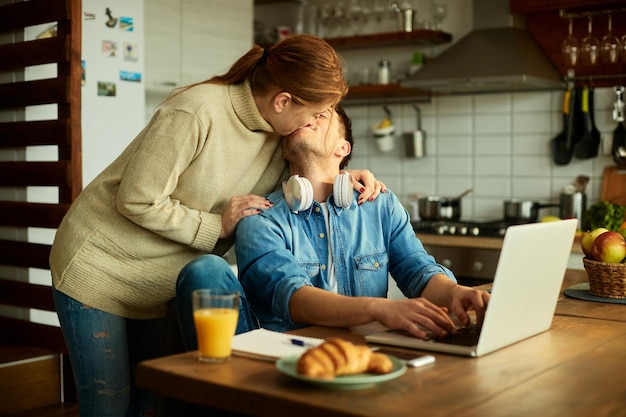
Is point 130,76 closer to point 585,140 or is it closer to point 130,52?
point 130,52

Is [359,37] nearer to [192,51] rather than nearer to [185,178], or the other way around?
[192,51]

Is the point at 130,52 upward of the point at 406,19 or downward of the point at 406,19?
downward

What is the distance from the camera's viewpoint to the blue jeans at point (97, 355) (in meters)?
2.01

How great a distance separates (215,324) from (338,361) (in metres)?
0.24

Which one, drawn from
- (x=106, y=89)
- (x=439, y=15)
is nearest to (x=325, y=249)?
(x=106, y=89)

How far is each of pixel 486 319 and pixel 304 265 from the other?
0.64m

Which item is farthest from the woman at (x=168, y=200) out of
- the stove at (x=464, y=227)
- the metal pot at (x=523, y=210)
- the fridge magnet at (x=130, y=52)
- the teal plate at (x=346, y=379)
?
the metal pot at (x=523, y=210)

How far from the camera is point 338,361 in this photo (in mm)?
1208

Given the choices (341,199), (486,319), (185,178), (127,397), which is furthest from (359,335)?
(127,397)

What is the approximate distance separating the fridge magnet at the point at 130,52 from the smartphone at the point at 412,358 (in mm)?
2712

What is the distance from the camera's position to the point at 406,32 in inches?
180

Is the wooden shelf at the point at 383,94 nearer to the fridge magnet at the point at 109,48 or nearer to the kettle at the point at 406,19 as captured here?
the kettle at the point at 406,19

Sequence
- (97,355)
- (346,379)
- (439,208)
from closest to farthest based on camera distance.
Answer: (346,379), (97,355), (439,208)

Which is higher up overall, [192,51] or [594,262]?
[192,51]
